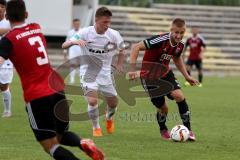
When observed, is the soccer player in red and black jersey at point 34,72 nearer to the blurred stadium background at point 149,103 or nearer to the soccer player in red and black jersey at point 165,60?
the blurred stadium background at point 149,103

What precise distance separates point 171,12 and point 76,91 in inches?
770

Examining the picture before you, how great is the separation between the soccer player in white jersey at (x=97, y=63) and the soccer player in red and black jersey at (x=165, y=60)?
0.69 m

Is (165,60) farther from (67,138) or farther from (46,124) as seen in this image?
(46,124)

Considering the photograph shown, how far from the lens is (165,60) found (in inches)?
439

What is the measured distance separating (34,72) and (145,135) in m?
4.85

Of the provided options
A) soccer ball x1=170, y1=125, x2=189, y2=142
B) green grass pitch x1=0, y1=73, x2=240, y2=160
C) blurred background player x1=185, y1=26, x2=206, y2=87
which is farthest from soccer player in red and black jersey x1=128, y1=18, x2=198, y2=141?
blurred background player x1=185, y1=26, x2=206, y2=87

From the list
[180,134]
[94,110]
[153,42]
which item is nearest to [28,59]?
[153,42]

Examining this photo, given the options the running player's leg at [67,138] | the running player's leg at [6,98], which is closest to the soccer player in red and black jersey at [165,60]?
the running player's leg at [67,138]

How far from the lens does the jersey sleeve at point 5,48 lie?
710 centimetres

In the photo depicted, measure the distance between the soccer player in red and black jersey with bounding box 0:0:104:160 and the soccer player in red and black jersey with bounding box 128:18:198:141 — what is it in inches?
131

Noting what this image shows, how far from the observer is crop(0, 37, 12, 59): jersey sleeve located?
23.3 feet

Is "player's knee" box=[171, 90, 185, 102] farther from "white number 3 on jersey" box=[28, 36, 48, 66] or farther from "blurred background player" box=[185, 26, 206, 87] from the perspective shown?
"blurred background player" box=[185, 26, 206, 87]

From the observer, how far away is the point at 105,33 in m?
11.7

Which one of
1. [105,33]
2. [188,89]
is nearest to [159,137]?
[105,33]
